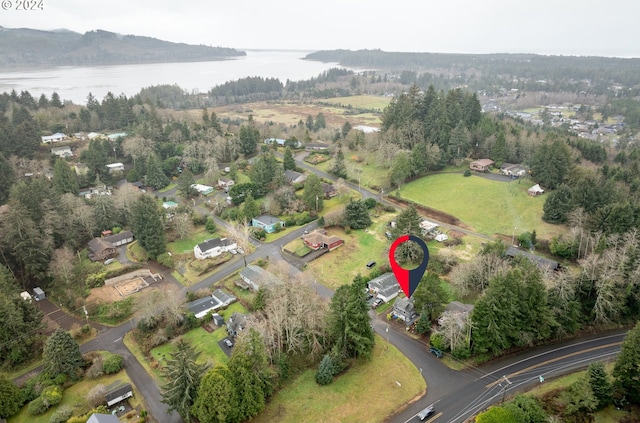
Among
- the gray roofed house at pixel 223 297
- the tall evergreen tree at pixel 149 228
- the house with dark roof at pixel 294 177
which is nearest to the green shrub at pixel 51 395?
the gray roofed house at pixel 223 297

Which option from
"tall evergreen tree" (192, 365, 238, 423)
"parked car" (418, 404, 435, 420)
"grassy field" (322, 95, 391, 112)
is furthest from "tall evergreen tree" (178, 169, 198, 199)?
"grassy field" (322, 95, 391, 112)

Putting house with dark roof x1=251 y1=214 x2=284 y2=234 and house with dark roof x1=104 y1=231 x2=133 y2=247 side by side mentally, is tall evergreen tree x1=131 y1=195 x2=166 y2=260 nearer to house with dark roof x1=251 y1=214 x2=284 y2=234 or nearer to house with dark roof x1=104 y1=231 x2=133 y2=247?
house with dark roof x1=104 y1=231 x2=133 y2=247

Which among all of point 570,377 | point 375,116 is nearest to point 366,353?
Result: point 570,377

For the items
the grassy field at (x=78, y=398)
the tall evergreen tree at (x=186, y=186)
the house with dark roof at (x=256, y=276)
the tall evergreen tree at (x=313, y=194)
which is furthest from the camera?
the tall evergreen tree at (x=186, y=186)

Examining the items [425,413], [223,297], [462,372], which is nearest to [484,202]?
[462,372]

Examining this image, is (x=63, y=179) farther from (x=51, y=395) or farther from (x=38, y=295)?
(x=51, y=395)

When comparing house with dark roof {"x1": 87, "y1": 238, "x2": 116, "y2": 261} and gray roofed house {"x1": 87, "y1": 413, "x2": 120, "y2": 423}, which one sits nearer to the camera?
gray roofed house {"x1": 87, "y1": 413, "x2": 120, "y2": 423}

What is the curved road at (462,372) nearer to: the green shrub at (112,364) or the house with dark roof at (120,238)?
the green shrub at (112,364)

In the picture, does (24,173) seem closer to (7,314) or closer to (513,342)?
(7,314)
